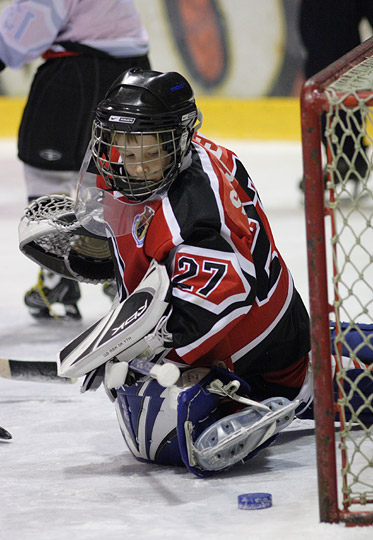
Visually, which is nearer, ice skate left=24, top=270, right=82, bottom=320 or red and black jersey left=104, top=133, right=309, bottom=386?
red and black jersey left=104, top=133, right=309, bottom=386

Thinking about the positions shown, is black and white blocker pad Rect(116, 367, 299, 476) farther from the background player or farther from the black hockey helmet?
the background player

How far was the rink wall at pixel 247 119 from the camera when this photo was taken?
6691mm

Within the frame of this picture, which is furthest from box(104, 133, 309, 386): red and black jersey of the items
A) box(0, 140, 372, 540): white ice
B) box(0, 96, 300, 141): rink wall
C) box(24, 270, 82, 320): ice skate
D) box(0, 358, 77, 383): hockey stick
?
box(0, 96, 300, 141): rink wall

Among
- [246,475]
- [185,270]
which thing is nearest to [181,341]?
[185,270]

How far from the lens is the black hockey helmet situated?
1903 mm

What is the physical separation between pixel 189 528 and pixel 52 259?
0.90m

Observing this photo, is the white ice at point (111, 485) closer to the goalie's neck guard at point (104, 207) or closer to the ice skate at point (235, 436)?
the ice skate at point (235, 436)

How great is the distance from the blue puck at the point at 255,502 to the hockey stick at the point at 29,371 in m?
0.70

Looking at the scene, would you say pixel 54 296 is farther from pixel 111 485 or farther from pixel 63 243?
pixel 111 485

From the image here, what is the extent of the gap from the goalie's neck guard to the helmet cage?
0.03 m

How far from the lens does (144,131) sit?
6.22 feet

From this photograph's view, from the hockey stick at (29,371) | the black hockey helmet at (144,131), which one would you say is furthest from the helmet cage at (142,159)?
the hockey stick at (29,371)

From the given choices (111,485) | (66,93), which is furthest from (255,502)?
(66,93)

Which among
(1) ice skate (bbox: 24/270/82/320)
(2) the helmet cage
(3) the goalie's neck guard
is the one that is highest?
(2) the helmet cage
